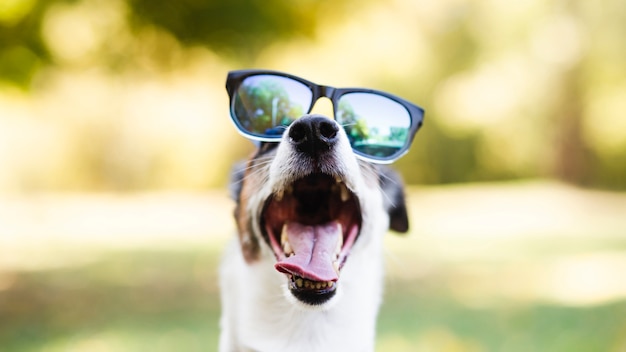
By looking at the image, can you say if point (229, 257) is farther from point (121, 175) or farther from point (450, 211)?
point (121, 175)

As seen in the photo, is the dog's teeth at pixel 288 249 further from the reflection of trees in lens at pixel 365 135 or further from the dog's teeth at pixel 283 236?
the reflection of trees in lens at pixel 365 135

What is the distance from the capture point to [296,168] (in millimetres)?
2332

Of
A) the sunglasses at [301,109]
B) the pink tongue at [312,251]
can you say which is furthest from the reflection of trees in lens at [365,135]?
the pink tongue at [312,251]

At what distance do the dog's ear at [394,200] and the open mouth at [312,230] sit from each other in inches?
13.3

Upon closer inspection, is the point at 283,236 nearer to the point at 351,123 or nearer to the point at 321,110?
the point at 351,123

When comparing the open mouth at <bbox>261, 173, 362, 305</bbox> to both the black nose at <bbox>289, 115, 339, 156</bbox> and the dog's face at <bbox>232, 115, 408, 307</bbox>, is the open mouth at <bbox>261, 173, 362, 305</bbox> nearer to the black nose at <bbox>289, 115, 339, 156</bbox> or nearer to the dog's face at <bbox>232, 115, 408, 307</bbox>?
the dog's face at <bbox>232, 115, 408, 307</bbox>

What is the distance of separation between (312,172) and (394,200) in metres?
0.69

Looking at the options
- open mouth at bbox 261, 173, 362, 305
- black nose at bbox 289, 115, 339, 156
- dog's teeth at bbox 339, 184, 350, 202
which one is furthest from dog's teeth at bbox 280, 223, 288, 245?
black nose at bbox 289, 115, 339, 156

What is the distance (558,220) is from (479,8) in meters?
6.37

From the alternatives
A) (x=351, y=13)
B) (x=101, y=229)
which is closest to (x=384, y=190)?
(x=351, y=13)

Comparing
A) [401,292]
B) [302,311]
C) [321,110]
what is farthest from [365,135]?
[401,292]

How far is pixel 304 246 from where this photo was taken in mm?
2373

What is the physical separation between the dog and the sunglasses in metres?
0.10

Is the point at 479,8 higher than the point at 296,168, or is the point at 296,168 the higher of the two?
the point at 479,8
